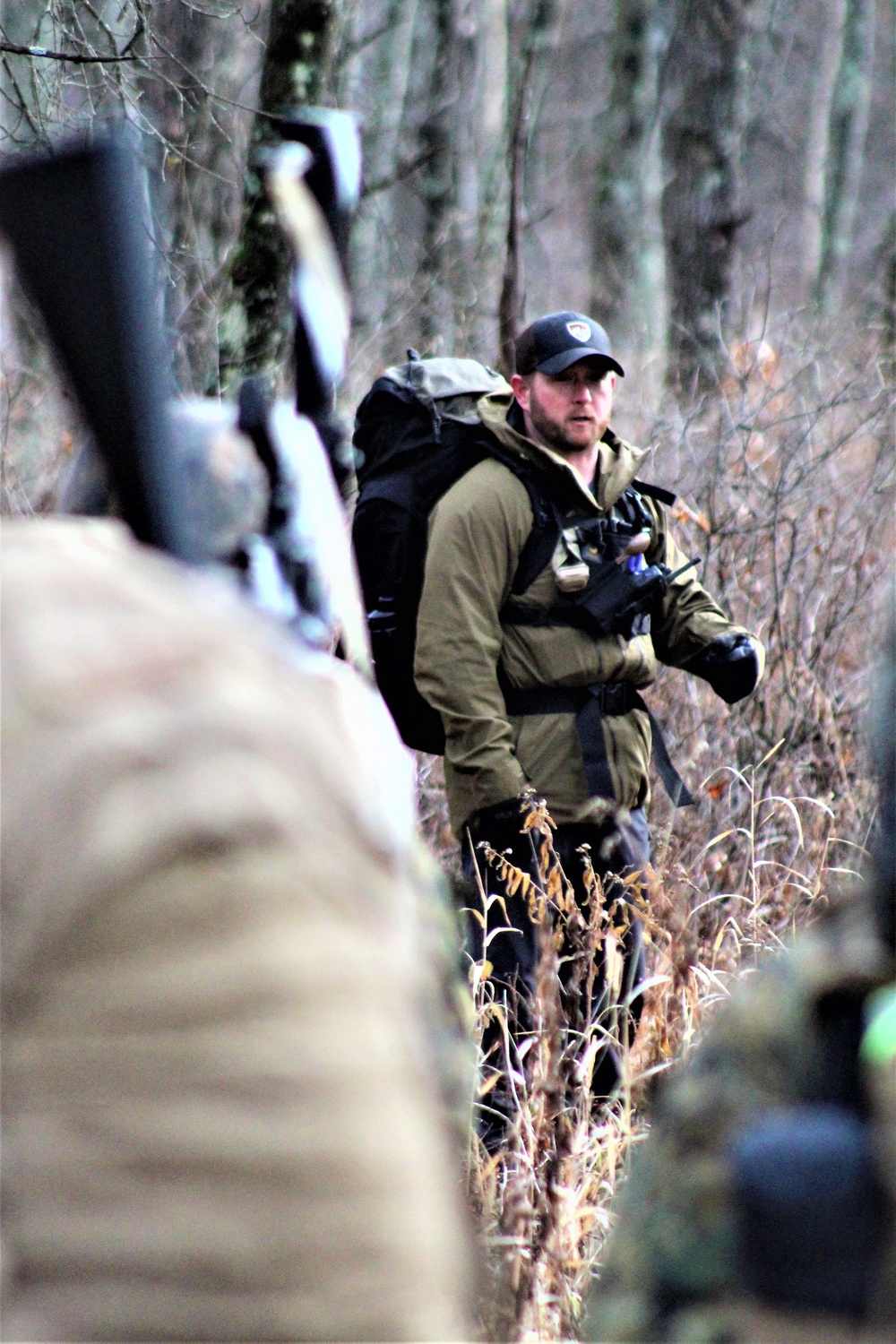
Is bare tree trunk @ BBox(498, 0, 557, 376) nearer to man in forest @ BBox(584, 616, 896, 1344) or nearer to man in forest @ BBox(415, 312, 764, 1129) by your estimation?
man in forest @ BBox(415, 312, 764, 1129)

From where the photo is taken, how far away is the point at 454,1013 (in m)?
1.22

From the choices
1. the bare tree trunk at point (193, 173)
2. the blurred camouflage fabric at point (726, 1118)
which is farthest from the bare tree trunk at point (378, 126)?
the blurred camouflage fabric at point (726, 1118)

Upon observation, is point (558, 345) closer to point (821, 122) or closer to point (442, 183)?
point (442, 183)

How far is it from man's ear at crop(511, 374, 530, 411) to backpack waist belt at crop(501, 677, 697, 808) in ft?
2.60

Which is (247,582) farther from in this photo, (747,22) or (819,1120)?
(747,22)

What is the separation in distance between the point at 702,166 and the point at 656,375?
1.27 meters

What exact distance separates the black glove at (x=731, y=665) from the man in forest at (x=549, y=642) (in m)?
0.01

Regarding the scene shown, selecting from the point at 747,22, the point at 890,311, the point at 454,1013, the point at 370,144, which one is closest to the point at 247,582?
the point at 454,1013

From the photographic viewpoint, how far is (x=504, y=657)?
13.4 ft

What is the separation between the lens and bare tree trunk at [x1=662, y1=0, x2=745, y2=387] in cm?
805

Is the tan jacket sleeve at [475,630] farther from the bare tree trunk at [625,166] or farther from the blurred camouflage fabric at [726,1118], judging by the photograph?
the bare tree trunk at [625,166]

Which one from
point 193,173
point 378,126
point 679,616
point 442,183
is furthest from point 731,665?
point 378,126

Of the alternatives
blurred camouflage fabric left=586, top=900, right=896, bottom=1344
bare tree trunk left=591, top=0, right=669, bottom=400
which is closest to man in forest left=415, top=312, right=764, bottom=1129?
blurred camouflage fabric left=586, top=900, right=896, bottom=1344

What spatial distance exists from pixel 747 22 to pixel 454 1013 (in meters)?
8.34
